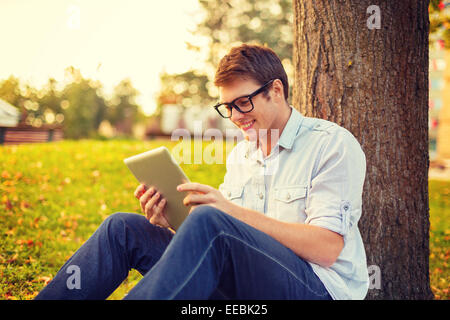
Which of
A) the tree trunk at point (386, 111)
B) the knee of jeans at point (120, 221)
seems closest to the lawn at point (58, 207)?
the tree trunk at point (386, 111)

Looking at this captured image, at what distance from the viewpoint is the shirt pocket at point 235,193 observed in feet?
7.19

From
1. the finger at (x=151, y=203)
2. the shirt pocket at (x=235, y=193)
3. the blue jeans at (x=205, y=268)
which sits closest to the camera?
the blue jeans at (x=205, y=268)

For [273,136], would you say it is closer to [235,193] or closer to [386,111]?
[235,193]

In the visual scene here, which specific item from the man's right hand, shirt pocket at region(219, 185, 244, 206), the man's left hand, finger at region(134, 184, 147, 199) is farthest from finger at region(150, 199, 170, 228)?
shirt pocket at region(219, 185, 244, 206)

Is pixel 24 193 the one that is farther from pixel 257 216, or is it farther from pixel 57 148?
pixel 257 216

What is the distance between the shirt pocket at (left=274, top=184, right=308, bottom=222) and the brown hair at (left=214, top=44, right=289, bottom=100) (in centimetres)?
60

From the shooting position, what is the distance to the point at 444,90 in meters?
31.1

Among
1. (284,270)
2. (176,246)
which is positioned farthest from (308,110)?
(176,246)

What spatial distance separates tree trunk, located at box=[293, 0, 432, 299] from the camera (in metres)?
2.44

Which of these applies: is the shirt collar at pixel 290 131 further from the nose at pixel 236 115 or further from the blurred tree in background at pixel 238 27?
the blurred tree in background at pixel 238 27

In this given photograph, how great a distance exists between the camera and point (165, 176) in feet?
6.03

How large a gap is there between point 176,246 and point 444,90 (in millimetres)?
35052

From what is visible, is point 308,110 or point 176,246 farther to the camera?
point 308,110

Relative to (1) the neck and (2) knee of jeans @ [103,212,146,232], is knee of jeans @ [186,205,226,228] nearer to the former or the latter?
(2) knee of jeans @ [103,212,146,232]
